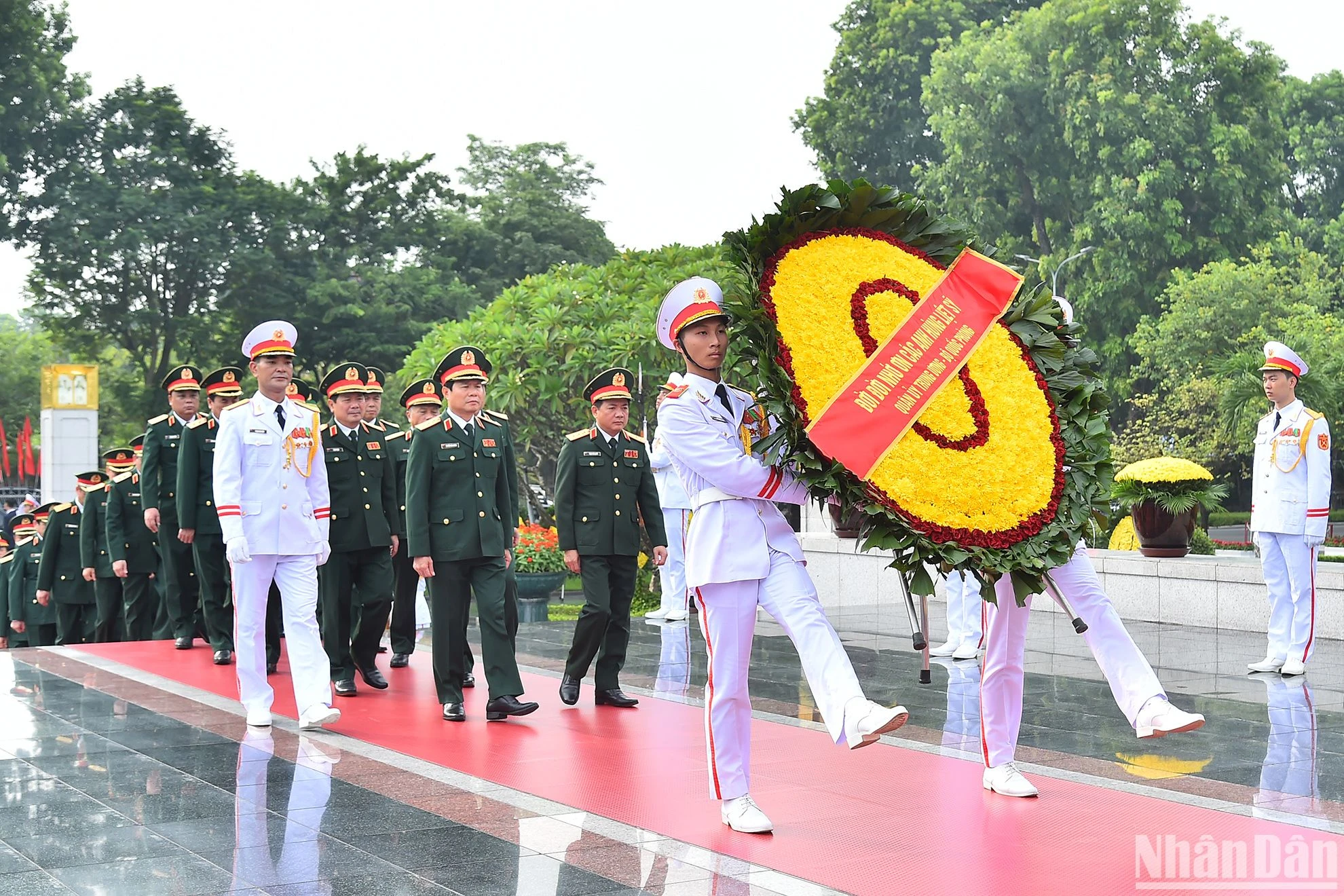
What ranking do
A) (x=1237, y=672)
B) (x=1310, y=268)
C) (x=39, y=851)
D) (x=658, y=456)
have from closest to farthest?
(x=39, y=851), (x=1237, y=672), (x=658, y=456), (x=1310, y=268)

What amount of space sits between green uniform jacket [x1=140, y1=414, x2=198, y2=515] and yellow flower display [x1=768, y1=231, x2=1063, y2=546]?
7.36 m

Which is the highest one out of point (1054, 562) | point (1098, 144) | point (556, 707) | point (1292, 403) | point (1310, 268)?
point (1098, 144)

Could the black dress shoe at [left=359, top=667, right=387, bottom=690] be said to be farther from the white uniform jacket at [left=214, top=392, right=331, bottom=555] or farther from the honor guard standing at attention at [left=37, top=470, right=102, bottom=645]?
the honor guard standing at attention at [left=37, top=470, right=102, bottom=645]

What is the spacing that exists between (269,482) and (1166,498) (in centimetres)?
791

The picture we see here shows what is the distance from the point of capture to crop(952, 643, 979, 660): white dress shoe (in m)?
10.8

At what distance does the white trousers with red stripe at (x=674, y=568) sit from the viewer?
1373 centimetres

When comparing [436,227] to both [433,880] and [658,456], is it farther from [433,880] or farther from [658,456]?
[433,880]

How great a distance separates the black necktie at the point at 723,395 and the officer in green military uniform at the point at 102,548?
344 inches

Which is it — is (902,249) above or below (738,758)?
above

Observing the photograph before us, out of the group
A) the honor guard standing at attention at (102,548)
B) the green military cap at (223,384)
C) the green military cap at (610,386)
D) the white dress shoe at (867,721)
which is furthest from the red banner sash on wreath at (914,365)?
the honor guard standing at attention at (102,548)

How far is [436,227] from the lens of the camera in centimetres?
4038

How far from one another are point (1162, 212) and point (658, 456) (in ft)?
92.9

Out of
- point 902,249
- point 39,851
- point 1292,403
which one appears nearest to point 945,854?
point 902,249

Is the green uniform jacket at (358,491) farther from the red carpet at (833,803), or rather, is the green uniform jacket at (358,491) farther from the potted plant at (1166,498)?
the potted plant at (1166,498)
